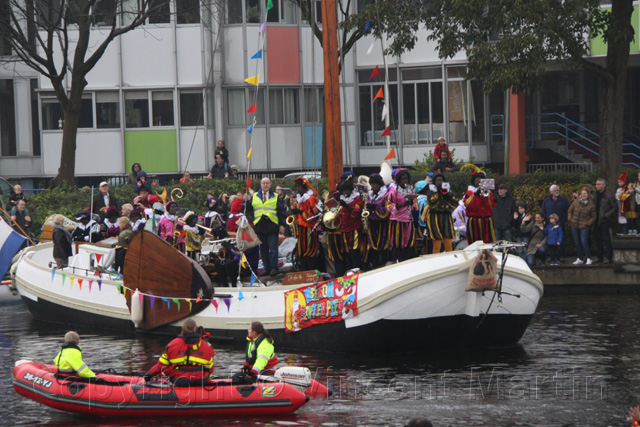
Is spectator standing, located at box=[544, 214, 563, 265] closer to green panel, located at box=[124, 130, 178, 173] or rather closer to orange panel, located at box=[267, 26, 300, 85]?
orange panel, located at box=[267, 26, 300, 85]

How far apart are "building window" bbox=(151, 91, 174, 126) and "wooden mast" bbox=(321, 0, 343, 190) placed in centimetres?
1681

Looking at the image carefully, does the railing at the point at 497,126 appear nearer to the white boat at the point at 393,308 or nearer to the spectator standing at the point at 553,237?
the spectator standing at the point at 553,237

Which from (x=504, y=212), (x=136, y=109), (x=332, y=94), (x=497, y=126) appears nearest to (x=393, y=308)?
(x=332, y=94)

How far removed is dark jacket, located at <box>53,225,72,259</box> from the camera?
2003cm

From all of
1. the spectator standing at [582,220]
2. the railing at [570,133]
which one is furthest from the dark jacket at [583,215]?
the railing at [570,133]

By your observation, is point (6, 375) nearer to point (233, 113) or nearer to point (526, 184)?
point (526, 184)

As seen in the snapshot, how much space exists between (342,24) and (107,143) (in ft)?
35.9

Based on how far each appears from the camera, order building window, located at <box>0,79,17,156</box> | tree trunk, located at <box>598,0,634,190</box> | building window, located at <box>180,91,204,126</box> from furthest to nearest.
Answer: building window, located at <box>0,79,17,156</box>
building window, located at <box>180,91,204,126</box>
tree trunk, located at <box>598,0,634,190</box>

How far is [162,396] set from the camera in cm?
1230

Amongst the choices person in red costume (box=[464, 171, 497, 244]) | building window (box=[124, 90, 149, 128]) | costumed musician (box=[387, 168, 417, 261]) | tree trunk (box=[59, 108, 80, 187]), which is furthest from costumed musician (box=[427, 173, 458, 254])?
building window (box=[124, 90, 149, 128])

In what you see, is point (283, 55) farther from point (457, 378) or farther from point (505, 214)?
point (457, 378)

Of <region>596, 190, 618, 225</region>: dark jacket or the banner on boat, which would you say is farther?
<region>596, 190, 618, 225</region>: dark jacket

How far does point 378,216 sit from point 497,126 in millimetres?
18037

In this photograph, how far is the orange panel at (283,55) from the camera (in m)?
33.6
